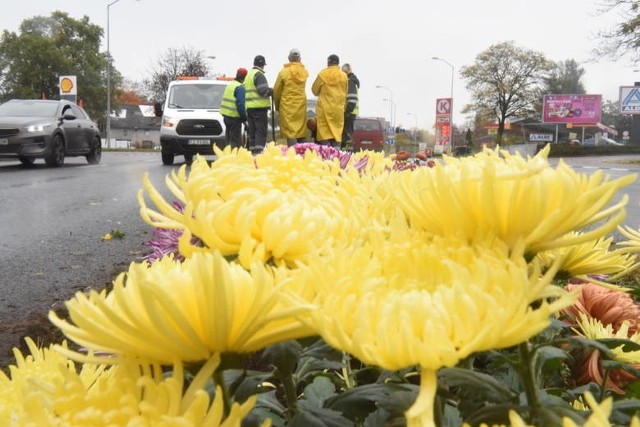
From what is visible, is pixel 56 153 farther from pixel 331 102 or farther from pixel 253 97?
pixel 331 102

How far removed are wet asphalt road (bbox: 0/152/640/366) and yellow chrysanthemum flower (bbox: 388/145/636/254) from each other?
0.15m

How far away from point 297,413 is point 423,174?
24 centimetres

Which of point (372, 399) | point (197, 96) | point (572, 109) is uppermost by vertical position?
point (572, 109)

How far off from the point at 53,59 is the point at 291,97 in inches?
2361

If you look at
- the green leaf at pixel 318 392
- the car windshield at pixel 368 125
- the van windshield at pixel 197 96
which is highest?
the van windshield at pixel 197 96

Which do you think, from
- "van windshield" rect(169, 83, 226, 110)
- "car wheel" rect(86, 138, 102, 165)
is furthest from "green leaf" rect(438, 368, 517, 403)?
"car wheel" rect(86, 138, 102, 165)

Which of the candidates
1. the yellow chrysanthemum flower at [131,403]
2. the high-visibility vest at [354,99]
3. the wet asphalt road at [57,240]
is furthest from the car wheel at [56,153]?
the yellow chrysanthemum flower at [131,403]

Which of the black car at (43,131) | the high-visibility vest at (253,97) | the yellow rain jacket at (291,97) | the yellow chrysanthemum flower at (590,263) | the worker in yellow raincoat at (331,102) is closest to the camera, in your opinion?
the yellow chrysanthemum flower at (590,263)

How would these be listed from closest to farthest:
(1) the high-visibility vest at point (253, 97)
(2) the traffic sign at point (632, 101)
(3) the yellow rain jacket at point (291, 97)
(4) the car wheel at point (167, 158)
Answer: (3) the yellow rain jacket at point (291, 97) < (1) the high-visibility vest at point (253, 97) < (4) the car wheel at point (167, 158) < (2) the traffic sign at point (632, 101)

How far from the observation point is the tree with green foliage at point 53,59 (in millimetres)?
64938

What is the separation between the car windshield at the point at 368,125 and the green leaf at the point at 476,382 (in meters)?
34.2

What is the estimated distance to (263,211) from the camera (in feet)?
1.97

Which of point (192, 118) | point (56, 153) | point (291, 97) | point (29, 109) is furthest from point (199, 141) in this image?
point (291, 97)

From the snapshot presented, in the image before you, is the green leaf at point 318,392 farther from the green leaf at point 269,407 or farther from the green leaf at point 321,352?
the green leaf at point 321,352
